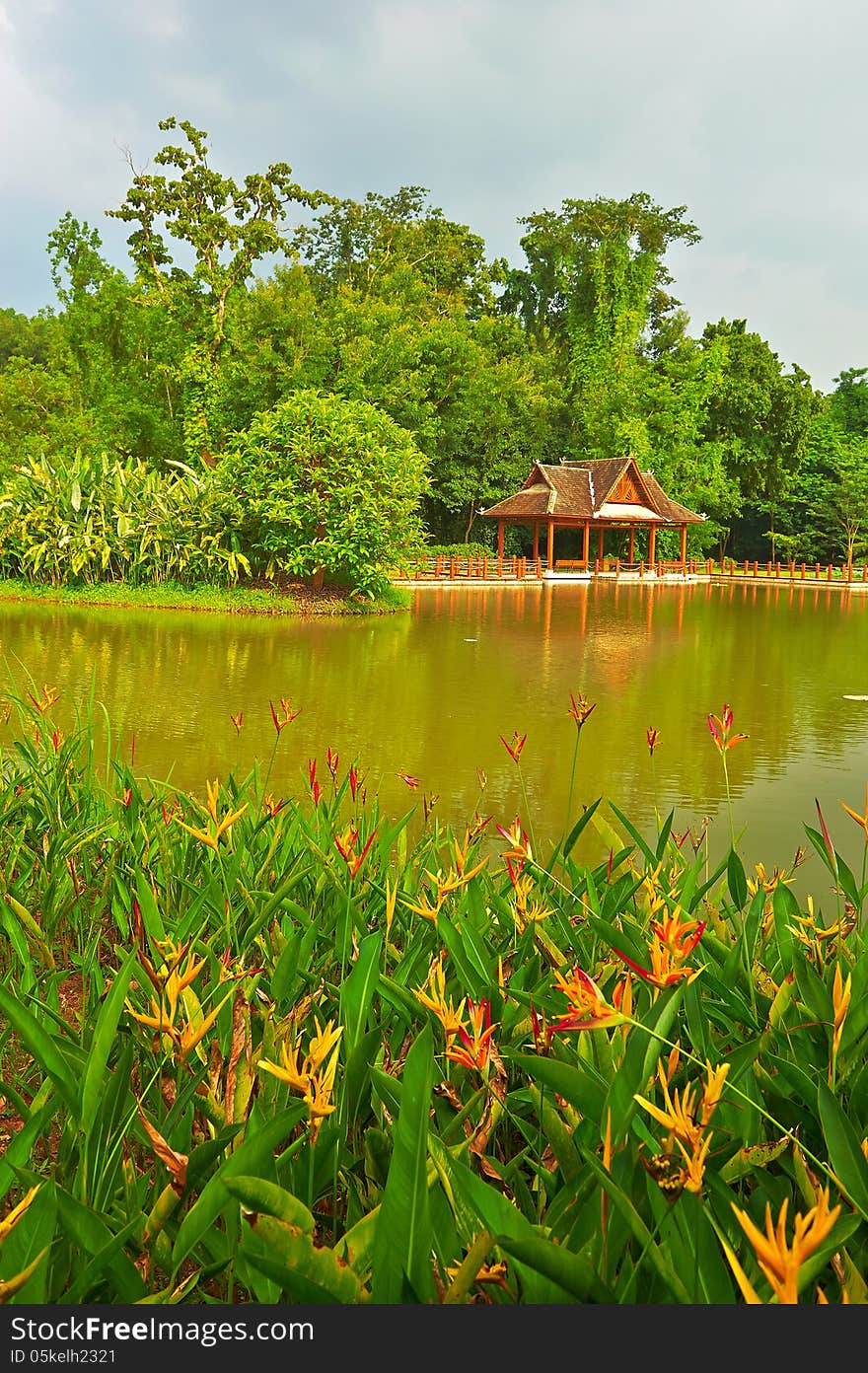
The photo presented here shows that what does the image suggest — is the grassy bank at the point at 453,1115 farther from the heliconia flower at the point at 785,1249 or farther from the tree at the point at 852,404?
the tree at the point at 852,404

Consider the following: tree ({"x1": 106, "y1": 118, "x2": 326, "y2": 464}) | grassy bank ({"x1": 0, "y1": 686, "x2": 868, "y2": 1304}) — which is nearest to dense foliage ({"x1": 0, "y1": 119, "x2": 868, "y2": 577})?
tree ({"x1": 106, "y1": 118, "x2": 326, "y2": 464})

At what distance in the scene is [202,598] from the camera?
19594 millimetres

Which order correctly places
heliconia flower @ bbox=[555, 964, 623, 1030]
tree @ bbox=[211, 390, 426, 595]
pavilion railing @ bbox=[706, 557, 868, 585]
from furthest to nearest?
pavilion railing @ bbox=[706, 557, 868, 585] → tree @ bbox=[211, 390, 426, 595] → heliconia flower @ bbox=[555, 964, 623, 1030]

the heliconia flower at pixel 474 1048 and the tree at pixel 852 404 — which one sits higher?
the tree at pixel 852 404

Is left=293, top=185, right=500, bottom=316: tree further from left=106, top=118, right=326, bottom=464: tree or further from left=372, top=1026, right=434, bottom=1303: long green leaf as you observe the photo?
left=372, top=1026, right=434, bottom=1303: long green leaf

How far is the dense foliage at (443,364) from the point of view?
30078mm

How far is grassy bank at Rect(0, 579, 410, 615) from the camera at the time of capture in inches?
761

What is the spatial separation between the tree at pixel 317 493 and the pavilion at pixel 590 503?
46.5 ft

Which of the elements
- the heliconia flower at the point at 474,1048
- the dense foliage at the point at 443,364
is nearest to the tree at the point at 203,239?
the dense foliage at the point at 443,364

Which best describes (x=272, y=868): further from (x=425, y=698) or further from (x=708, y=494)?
(x=708, y=494)

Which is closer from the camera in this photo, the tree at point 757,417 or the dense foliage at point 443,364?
the dense foliage at point 443,364

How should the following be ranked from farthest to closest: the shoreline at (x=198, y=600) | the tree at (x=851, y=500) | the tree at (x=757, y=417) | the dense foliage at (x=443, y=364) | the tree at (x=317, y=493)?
1. the tree at (x=757, y=417)
2. the tree at (x=851, y=500)
3. the dense foliage at (x=443, y=364)
4. the tree at (x=317, y=493)
5. the shoreline at (x=198, y=600)

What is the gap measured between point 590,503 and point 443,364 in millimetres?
7240

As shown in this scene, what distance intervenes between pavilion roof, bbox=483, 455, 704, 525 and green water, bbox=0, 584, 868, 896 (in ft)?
53.6
